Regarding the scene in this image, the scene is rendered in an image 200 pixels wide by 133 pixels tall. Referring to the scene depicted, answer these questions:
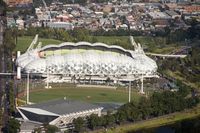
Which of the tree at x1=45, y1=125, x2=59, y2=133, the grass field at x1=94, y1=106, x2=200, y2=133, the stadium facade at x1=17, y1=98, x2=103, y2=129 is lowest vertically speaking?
the grass field at x1=94, y1=106, x2=200, y2=133

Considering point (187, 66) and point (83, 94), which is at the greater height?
point (187, 66)

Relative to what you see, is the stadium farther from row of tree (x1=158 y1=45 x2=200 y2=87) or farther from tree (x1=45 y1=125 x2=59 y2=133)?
tree (x1=45 y1=125 x2=59 y2=133)

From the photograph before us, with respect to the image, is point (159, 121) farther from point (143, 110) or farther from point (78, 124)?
point (78, 124)

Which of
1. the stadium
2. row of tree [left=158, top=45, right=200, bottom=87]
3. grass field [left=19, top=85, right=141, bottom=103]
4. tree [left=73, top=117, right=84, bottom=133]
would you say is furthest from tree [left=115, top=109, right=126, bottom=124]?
row of tree [left=158, top=45, right=200, bottom=87]

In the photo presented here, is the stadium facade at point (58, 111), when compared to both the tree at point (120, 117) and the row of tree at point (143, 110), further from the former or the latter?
the tree at point (120, 117)

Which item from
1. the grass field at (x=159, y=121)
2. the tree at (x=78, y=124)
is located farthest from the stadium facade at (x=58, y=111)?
the grass field at (x=159, y=121)

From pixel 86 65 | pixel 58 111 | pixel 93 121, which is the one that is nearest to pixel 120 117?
pixel 93 121
